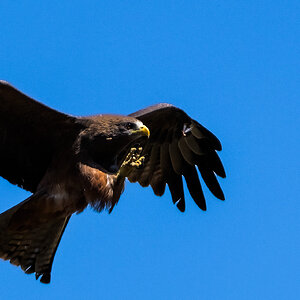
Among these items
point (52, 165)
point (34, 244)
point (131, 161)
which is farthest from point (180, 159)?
point (34, 244)

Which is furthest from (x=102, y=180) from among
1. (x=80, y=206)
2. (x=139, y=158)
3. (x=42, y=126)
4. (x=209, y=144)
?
(x=209, y=144)

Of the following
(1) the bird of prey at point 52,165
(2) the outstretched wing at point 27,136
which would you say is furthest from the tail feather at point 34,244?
(2) the outstretched wing at point 27,136

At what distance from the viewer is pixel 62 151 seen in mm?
7789

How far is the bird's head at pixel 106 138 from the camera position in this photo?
24.9 ft

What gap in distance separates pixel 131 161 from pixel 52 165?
103cm

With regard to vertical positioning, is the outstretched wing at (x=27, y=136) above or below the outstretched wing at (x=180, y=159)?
below

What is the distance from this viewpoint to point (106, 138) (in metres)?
7.59

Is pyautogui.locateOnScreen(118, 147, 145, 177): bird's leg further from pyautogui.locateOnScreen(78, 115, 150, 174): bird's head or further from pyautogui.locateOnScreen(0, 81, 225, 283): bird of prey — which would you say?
pyautogui.locateOnScreen(78, 115, 150, 174): bird's head

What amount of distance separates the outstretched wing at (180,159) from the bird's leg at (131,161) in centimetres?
17

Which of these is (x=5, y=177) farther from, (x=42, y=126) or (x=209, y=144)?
(x=209, y=144)

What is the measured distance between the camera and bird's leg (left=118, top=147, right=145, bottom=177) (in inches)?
317

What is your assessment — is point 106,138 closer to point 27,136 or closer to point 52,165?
point 52,165

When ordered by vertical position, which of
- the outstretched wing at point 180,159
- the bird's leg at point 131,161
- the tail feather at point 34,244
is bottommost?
the tail feather at point 34,244

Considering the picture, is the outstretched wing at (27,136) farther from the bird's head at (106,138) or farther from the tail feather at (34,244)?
the tail feather at (34,244)
